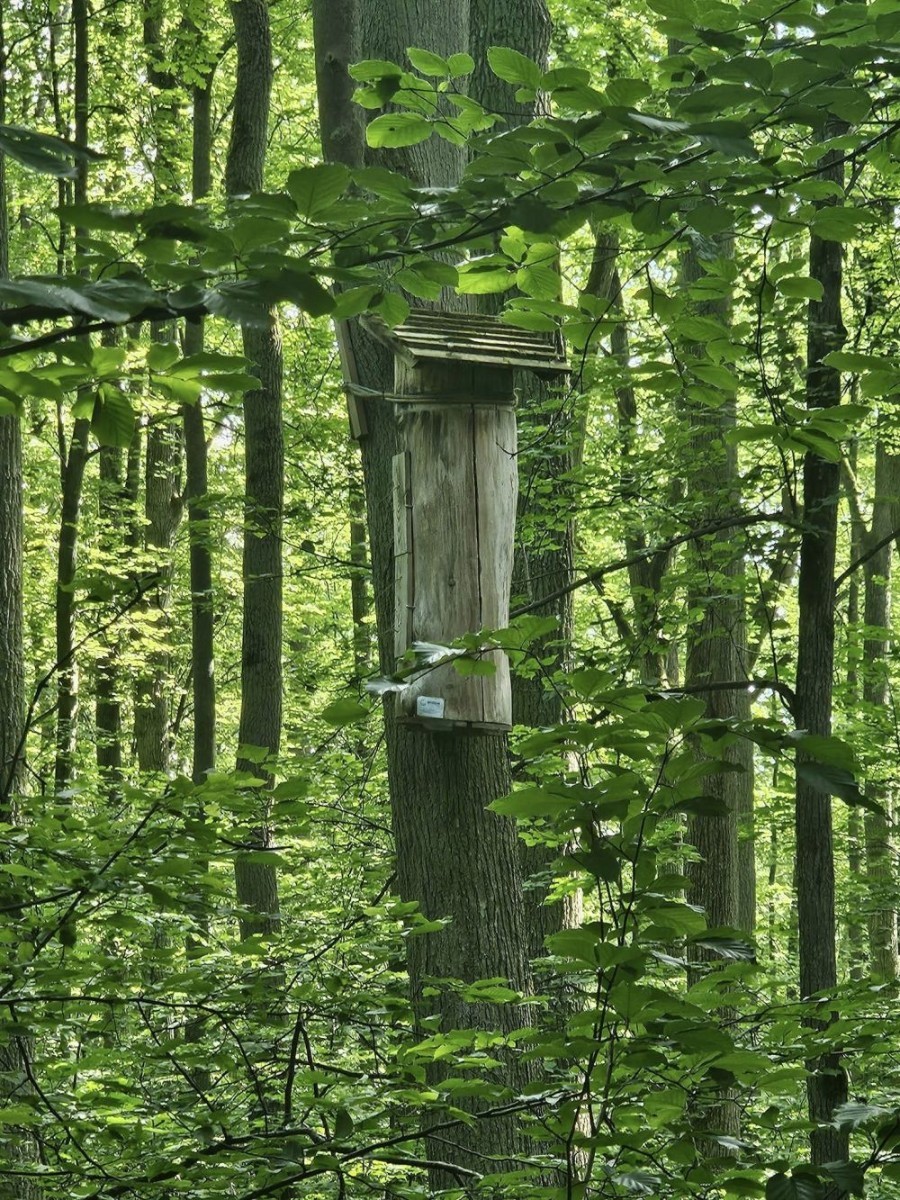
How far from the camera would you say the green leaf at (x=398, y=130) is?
205 cm

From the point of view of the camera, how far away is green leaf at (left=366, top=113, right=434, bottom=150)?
6.72 feet

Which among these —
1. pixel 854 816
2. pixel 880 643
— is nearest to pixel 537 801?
pixel 880 643

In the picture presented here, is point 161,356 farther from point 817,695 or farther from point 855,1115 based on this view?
point 817,695

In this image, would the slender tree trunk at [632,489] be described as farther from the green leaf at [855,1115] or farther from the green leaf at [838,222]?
the green leaf at [855,1115]

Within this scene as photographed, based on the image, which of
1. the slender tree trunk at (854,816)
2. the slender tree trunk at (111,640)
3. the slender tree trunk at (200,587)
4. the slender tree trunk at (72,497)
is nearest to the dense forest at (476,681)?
the slender tree trunk at (200,587)

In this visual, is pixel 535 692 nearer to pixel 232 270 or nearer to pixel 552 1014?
pixel 552 1014

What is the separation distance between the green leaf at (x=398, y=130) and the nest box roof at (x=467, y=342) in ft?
4.06

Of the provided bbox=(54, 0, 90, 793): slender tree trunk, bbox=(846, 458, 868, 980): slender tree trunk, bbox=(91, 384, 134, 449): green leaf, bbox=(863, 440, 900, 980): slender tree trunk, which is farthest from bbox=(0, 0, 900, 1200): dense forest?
bbox=(863, 440, 900, 980): slender tree trunk

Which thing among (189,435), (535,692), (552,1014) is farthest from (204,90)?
(552,1014)

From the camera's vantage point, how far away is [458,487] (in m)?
3.50

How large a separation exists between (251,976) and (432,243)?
6.14 ft

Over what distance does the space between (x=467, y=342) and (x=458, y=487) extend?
405 millimetres

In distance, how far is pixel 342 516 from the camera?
1110 cm

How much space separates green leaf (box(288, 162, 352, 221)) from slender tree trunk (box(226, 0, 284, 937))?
6.44m
